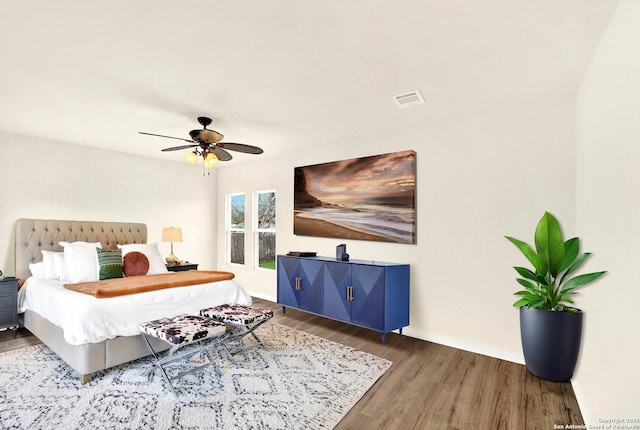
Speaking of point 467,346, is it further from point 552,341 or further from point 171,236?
point 171,236

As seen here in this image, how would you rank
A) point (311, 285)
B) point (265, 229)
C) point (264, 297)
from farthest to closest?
point (265, 229)
point (264, 297)
point (311, 285)

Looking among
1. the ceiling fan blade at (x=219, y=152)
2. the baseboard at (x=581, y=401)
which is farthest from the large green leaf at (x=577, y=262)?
the ceiling fan blade at (x=219, y=152)

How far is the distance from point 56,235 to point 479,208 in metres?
5.34

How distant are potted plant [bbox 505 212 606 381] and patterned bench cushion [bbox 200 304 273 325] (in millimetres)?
2242

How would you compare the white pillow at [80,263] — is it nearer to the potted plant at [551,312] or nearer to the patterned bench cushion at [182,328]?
the patterned bench cushion at [182,328]

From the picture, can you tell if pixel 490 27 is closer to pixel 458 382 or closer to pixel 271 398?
pixel 458 382

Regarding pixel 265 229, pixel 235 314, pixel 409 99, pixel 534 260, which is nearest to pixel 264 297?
pixel 265 229

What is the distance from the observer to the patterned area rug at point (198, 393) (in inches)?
84.0

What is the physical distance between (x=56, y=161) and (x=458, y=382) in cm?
558

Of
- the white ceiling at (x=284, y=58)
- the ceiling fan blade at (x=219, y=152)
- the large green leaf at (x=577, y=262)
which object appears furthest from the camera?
the ceiling fan blade at (x=219, y=152)

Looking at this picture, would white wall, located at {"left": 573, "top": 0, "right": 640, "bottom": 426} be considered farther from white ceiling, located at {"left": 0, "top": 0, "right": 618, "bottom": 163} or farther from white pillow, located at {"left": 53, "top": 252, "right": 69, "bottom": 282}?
white pillow, located at {"left": 53, "top": 252, "right": 69, "bottom": 282}

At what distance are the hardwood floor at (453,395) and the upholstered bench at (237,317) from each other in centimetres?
107

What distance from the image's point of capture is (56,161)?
4.52 m

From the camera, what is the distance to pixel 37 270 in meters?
3.97
